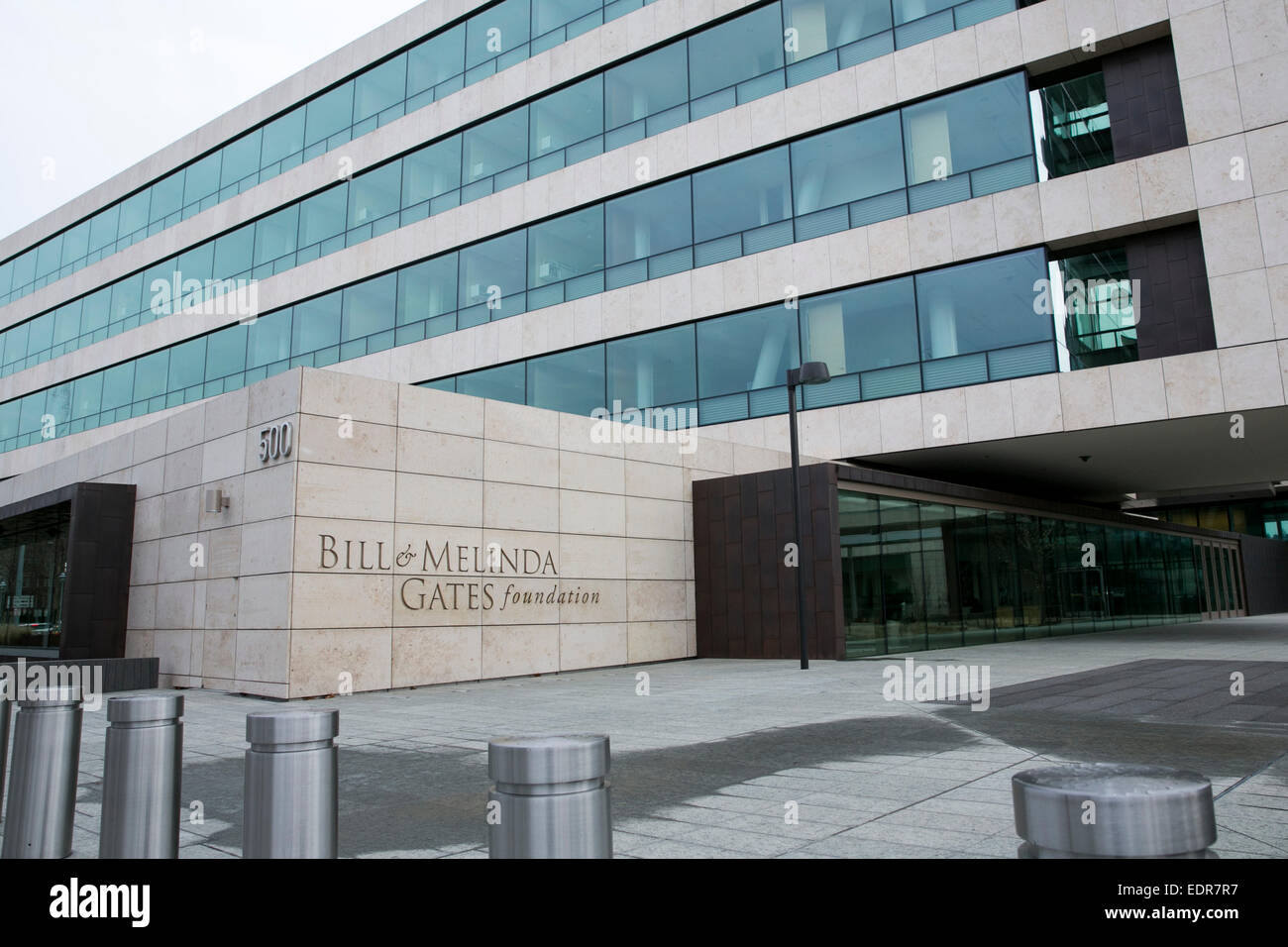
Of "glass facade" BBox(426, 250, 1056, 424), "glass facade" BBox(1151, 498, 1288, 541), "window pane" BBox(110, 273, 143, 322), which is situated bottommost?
"glass facade" BBox(1151, 498, 1288, 541)

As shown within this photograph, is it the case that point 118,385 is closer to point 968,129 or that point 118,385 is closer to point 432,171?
point 432,171

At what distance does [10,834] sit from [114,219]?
4035 cm

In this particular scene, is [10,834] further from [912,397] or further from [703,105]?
[703,105]

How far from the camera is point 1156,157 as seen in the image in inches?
699

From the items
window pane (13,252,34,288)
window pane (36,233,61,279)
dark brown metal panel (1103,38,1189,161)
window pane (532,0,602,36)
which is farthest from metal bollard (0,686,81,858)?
window pane (13,252,34,288)

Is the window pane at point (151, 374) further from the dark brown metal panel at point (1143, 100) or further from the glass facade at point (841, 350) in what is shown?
the dark brown metal panel at point (1143, 100)

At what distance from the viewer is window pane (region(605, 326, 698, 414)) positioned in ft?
73.5

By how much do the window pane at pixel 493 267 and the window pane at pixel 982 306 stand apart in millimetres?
10955

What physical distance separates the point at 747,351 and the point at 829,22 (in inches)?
312

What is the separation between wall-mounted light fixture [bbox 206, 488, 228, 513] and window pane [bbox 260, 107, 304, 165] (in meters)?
21.0

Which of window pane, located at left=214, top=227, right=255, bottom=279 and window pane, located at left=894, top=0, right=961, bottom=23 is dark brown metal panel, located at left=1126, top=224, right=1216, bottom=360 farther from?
window pane, located at left=214, top=227, right=255, bottom=279

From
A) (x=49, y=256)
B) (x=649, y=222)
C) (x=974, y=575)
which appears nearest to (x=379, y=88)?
(x=649, y=222)

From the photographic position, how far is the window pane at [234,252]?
31.8 metres
